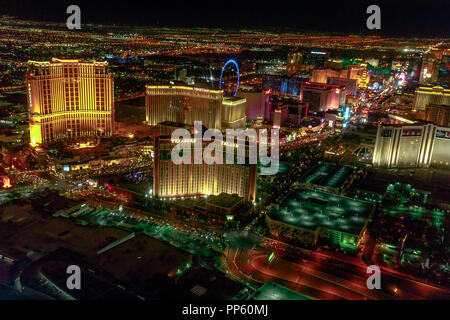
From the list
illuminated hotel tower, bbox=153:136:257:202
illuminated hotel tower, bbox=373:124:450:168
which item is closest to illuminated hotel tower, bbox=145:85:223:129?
illuminated hotel tower, bbox=153:136:257:202

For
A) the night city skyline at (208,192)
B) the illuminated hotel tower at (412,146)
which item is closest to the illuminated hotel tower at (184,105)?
the night city skyline at (208,192)

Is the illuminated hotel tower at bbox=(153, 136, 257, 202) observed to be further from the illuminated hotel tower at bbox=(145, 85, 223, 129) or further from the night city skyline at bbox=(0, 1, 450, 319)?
the illuminated hotel tower at bbox=(145, 85, 223, 129)

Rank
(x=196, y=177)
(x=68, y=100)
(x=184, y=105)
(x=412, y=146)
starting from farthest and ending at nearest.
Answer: (x=184, y=105)
(x=68, y=100)
(x=412, y=146)
(x=196, y=177)

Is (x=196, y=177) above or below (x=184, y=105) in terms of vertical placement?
below

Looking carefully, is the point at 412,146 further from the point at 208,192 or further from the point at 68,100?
the point at 68,100

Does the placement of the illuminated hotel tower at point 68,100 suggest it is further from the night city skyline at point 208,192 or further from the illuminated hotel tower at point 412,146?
the illuminated hotel tower at point 412,146

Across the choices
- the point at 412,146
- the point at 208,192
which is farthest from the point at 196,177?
the point at 412,146

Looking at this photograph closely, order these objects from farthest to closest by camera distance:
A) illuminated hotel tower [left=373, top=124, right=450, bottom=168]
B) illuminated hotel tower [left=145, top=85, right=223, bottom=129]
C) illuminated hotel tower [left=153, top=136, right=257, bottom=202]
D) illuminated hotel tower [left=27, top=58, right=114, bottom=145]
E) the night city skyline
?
illuminated hotel tower [left=145, top=85, right=223, bottom=129]
illuminated hotel tower [left=27, top=58, right=114, bottom=145]
illuminated hotel tower [left=373, top=124, right=450, bottom=168]
illuminated hotel tower [left=153, top=136, right=257, bottom=202]
the night city skyline
